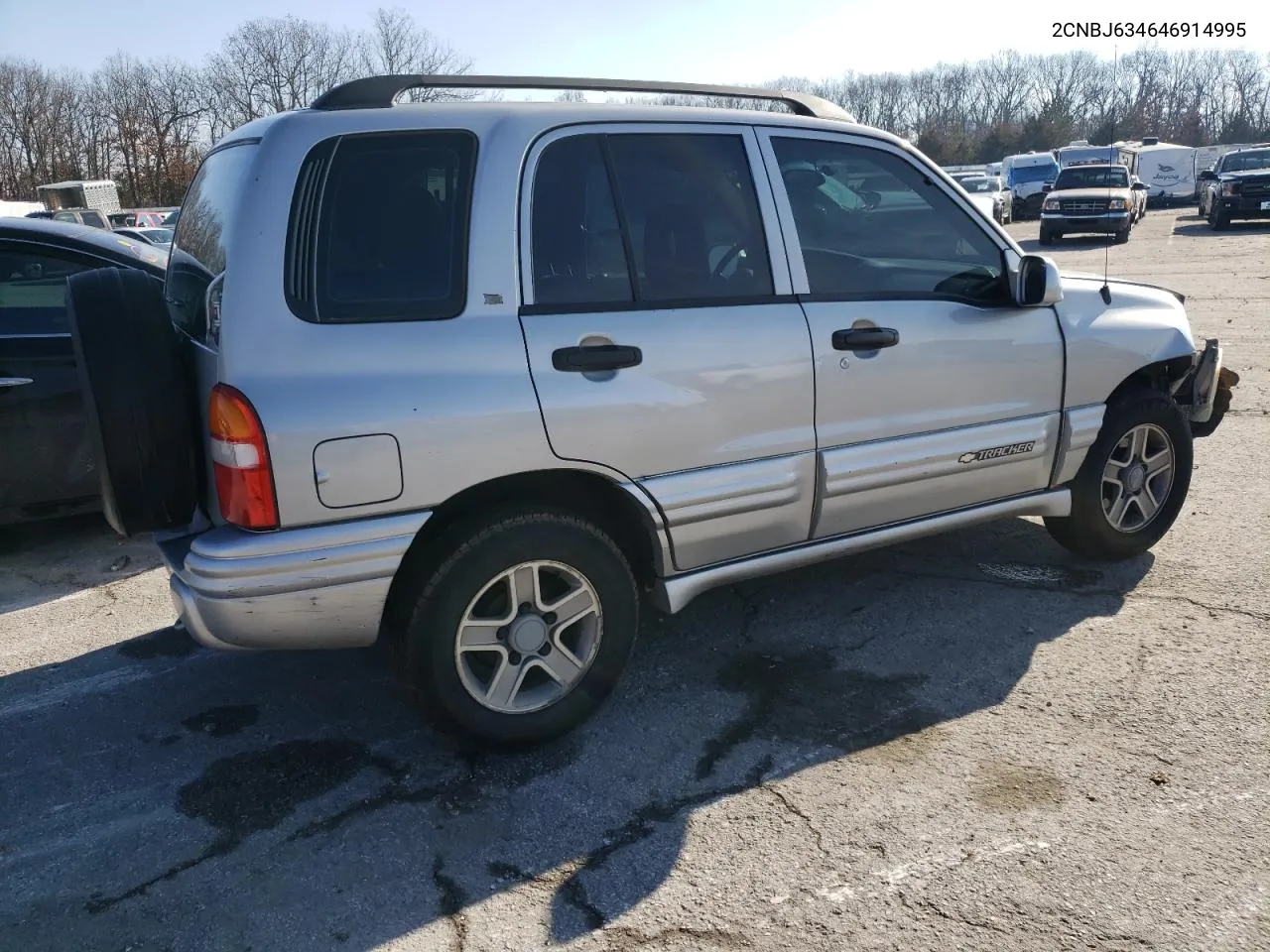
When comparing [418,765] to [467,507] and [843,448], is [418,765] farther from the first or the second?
[843,448]

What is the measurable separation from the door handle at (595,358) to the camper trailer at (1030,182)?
3943cm

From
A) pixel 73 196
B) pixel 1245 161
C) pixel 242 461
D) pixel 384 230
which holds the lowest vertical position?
pixel 242 461

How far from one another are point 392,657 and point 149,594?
2343mm

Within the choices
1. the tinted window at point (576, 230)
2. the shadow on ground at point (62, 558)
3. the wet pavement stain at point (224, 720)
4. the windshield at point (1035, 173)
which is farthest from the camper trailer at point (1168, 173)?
the wet pavement stain at point (224, 720)

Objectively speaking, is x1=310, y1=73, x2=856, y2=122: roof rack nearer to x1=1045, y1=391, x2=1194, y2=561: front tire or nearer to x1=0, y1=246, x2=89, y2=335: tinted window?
x1=1045, y1=391, x2=1194, y2=561: front tire

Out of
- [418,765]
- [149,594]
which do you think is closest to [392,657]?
[418,765]

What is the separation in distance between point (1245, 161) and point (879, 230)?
29.1 m

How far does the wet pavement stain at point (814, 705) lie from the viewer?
346cm

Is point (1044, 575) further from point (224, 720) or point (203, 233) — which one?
point (203, 233)

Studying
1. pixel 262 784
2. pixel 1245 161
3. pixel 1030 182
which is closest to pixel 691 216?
pixel 262 784

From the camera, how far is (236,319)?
114 inches

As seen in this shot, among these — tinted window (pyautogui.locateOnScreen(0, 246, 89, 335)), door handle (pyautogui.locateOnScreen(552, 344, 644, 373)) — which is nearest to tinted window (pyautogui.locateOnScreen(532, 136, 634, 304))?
door handle (pyautogui.locateOnScreen(552, 344, 644, 373))

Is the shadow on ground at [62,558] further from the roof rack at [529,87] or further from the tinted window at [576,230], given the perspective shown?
the tinted window at [576,230]

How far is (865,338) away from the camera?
147 inches
